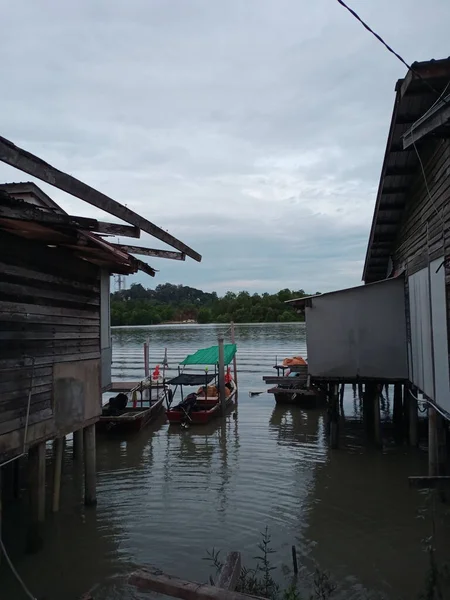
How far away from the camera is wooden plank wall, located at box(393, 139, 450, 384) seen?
295 inches

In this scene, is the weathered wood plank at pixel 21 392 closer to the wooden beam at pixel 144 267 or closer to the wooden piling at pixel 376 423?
the wooden beam at pixel 144 267

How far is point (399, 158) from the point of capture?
30.3 feet

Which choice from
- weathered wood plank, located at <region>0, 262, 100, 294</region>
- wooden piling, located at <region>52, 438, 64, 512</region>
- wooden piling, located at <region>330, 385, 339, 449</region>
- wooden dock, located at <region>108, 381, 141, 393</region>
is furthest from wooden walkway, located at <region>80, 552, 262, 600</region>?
wooden dock, located at <region>108, 381, 141, 393</region>

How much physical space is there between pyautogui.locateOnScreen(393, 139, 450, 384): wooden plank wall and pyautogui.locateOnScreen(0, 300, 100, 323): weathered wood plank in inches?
230

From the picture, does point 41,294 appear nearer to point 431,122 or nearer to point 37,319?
point 37,319

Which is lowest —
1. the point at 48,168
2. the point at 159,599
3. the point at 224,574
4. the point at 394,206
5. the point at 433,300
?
the point at 159,599

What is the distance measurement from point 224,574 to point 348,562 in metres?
4.15

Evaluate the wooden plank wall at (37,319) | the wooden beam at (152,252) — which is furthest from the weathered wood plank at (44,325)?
the wooden beam at (152,252)

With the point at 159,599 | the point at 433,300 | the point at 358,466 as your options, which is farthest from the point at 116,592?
the point at 358,466

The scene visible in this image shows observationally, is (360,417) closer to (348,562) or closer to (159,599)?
(348,562)

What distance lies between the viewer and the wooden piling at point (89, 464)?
9.57 m

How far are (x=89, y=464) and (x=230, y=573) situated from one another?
20.3 ft

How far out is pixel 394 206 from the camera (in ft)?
38.5

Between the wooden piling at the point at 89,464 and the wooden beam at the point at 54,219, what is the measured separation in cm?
489
